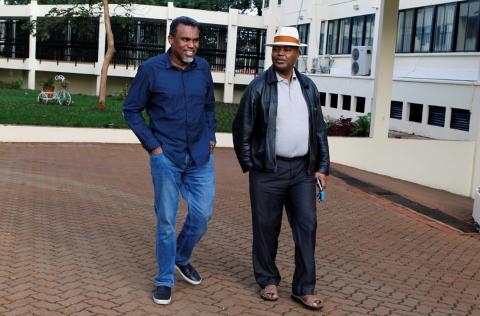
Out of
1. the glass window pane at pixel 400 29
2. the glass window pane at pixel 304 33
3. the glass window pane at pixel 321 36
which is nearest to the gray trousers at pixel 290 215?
the glass window pane at pixel 400 29

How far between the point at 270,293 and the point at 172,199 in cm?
101

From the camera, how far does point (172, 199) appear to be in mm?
5082

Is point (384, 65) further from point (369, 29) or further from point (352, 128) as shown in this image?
point (369, 29)

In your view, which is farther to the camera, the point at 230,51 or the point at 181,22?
the point at 230,51

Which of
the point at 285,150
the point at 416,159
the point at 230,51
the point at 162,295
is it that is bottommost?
the point at 416,159

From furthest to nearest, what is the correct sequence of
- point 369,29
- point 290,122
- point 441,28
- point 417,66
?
1. point 369,29
2. point 417,66
3. point 441,28
4. point 290,122

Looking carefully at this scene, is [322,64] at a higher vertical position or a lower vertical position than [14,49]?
higher

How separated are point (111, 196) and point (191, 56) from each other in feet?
18.3

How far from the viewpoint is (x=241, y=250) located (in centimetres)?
701

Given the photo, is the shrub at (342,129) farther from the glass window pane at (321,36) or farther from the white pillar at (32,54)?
the white pillar at (32,54)

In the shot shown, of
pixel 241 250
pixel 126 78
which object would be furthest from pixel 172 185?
pixel 126 78

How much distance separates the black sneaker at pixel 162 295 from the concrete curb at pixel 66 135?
1311cm

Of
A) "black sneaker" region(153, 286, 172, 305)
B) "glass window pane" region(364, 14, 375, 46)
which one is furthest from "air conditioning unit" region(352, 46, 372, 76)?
"black sneaker" region(153, 286, 172, 305)

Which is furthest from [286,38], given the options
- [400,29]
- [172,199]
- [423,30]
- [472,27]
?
[400,29]
